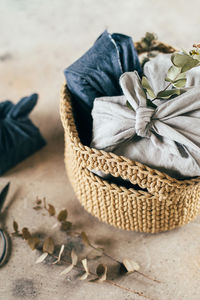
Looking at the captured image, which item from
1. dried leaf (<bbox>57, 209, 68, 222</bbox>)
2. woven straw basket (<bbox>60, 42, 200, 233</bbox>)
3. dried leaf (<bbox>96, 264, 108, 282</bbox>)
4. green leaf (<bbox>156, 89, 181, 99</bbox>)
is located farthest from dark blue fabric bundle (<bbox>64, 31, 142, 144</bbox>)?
dried leaf (<bbox>96, 264, 108, 282</bbox>)

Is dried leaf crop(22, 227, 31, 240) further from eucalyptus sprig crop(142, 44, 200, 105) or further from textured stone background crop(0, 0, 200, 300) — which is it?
eucalyptus sprig crop(142, 44, 200, 105)

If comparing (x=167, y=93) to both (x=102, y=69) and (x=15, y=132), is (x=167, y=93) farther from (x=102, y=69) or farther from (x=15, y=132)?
(x=15, y=132)

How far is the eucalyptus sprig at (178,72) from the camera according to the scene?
2.16ft

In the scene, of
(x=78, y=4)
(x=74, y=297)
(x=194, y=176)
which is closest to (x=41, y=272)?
(x=74, y=297)

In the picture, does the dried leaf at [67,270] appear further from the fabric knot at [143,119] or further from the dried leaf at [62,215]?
the fabric knot at [143,119]

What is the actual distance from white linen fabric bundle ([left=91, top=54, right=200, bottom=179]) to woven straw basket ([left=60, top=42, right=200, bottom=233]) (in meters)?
0.04

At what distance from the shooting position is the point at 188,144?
0.70 meters

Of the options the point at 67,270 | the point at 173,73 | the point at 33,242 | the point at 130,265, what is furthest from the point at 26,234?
the point at 173,73

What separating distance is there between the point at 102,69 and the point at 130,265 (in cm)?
47

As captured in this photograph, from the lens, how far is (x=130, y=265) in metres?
0.83

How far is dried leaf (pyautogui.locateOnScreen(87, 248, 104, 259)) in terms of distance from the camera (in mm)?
873

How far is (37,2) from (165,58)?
114 cm

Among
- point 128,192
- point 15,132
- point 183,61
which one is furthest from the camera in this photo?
point 15,132

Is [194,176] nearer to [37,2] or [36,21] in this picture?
[36,21]
